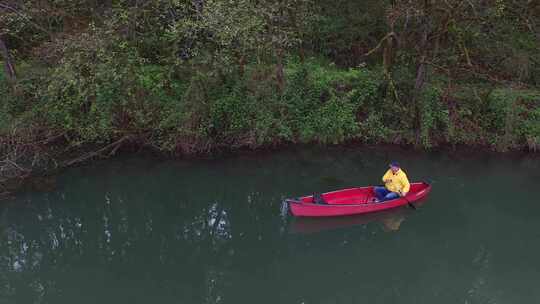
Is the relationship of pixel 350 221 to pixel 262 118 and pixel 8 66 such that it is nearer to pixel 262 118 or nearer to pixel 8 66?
pixel 262 118

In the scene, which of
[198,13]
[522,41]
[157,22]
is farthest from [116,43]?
[522,41]

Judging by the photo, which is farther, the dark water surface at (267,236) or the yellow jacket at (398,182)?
the yellow jacket at (398,182)

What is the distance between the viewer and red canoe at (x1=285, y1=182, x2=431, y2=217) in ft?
35.1

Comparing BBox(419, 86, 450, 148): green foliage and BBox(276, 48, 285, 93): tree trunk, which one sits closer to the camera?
BBox(276, 48, 285, 93): tree trunk

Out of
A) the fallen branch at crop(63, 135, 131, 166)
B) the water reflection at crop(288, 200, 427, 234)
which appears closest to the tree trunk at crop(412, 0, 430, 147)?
the water reflection at crop(288, 200, 427, 234)

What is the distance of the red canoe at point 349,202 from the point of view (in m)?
10.7

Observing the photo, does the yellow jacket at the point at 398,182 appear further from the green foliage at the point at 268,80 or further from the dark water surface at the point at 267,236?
the green foliage at the point at 268,80

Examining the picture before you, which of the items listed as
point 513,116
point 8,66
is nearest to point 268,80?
point 513,116

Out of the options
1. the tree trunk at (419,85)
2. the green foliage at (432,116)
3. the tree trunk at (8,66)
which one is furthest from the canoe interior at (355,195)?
the tree trunk at (8,66)

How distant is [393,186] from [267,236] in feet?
11.2

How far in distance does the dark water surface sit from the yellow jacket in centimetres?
84

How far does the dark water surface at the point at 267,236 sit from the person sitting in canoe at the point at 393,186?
0.64 metres

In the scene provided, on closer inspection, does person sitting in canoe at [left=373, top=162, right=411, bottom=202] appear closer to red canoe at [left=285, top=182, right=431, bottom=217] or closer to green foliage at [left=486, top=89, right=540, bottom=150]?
red canoe at [left=285, top=182, right=431, bottom=217]

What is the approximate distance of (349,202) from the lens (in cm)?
1147
